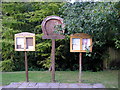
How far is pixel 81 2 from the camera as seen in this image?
407cm

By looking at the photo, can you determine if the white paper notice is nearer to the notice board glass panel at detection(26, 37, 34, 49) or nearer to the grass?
the grass

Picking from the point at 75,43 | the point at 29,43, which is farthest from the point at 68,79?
the point at 29,43

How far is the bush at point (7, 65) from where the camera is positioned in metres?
6.51

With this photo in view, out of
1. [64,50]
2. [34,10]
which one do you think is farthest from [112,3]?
[34,10]

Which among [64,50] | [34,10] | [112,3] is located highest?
[34,10]

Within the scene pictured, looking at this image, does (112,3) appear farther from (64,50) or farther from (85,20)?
(64,50)

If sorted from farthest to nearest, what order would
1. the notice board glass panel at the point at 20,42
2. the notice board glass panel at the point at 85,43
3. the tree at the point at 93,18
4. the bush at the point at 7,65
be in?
the bush at the point at 7,65, the notice board glass panel at the point at 20,42, the notice board glass panel at the point at 85,43, the tree at the point at 93,18

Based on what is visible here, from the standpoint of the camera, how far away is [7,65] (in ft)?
22.0

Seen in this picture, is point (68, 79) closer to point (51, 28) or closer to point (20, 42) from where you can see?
point (51, 28)

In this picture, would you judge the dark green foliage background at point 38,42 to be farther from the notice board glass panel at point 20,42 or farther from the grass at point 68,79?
the notice board glass panel at point 20,42

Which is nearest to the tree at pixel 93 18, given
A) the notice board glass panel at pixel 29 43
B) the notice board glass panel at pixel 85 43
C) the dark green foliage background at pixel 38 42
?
the dark green foliage background at pixel 38 42

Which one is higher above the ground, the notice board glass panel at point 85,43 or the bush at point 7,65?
the notice board glass panel at point 85,43

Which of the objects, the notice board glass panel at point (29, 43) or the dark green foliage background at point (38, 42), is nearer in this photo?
the notice board glass panel at point (29, 43)

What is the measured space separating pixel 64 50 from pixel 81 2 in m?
3.15
